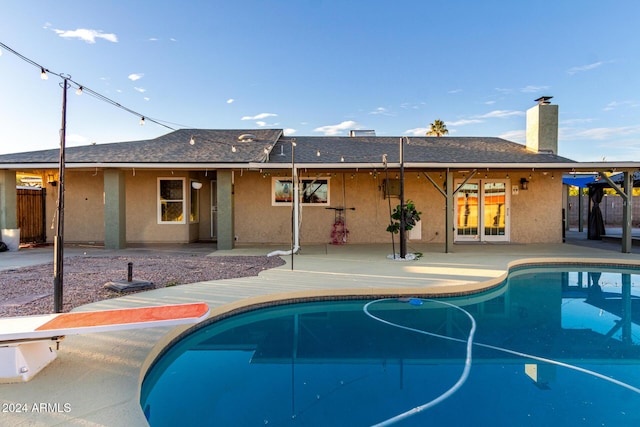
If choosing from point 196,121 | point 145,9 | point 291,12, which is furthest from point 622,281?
point 196,121

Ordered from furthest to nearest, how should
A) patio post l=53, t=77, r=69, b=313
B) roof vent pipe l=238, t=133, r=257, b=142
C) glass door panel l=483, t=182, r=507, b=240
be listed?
roof vent pipe l=238, t=133, r=257, b=142, glass door panel l=483, t=182, r=507, b=240, patio post l=53, t=77, r=69, b=313

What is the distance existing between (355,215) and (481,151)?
504cm

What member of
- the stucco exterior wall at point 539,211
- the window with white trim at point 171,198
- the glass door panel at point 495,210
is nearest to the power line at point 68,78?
the window with white trim at point 171,198

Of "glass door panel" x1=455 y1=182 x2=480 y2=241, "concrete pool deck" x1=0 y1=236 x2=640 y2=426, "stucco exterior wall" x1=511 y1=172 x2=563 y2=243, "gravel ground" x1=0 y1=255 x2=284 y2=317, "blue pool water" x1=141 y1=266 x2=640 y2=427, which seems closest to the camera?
"concrete pool deck" x1=0 y1=236 x2=640 y2=426

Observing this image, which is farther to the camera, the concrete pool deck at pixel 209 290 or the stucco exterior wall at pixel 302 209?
the stucco exterior wall at pixel 302 209

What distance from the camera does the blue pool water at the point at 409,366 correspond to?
3.08 m

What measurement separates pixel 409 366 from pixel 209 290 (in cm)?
334

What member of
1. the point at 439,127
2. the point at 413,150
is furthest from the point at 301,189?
the point at 439,127

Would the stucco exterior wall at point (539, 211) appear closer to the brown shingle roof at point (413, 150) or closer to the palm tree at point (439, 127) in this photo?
the brown shingle roof at point (413, 150)

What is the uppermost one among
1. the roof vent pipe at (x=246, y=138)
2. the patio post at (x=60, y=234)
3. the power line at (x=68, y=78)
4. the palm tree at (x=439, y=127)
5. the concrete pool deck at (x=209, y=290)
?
the palm tree at (x=439, y=127)

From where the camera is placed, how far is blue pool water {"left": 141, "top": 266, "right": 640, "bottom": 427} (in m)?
3.08

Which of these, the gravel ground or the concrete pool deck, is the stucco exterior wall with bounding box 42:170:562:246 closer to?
the concrete pool deck

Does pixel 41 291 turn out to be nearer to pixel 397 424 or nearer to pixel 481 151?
pixel 397 424

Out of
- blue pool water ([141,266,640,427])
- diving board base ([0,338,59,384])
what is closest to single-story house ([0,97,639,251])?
blue pool water ([141,266,640,427])
